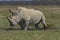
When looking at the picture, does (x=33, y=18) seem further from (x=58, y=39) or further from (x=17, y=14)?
(x=58, y=39)

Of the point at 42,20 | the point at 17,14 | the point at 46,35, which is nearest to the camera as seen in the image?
the point at 46,35

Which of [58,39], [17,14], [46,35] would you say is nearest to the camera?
[58,39]

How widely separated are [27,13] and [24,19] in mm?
328

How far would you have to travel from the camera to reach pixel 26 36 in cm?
1414

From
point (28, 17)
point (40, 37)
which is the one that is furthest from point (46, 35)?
point (28, 17)

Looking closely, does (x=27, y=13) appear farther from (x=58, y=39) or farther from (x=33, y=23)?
(x=58, y=39)

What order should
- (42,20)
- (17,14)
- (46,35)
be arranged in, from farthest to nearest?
1. (42,20)
2. (17,14)
3. (46,35)

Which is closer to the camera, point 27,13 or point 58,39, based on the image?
point 58,39

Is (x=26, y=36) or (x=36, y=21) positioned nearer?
(x=26, y=36)

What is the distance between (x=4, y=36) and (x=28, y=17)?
310 centimetres

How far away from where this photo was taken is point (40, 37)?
1398 cm

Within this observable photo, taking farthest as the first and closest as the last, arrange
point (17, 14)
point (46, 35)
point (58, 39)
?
1. point (17, 14)
2. point (46, 35)
3. point (58, 39)

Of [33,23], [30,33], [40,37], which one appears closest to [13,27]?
[33,23]

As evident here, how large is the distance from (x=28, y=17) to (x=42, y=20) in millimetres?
1250
